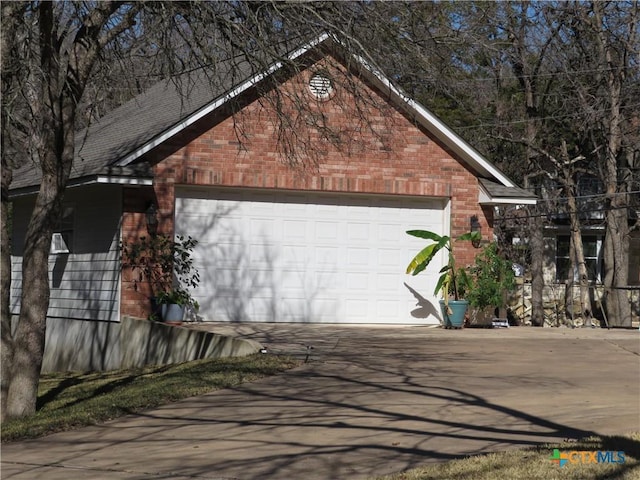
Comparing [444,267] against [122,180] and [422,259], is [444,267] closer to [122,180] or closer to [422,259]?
[422,259]

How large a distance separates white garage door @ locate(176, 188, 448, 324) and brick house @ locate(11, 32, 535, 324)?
20 mm

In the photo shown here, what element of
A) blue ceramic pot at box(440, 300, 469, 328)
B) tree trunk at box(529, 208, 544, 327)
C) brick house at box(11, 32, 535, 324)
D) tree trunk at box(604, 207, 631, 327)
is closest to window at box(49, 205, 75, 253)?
brick house at box(11, 32, 535, 324)

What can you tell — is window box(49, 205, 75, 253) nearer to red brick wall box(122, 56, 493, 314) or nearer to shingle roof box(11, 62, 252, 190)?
shingle roof box(11, 62, 252, 190)

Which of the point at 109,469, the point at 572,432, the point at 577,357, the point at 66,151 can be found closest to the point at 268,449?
the point at 109,469

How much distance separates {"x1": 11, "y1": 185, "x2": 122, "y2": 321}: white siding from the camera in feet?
57.4

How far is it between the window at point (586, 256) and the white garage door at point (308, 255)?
55.7 feet

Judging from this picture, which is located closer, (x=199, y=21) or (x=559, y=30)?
(x=199, y=21)

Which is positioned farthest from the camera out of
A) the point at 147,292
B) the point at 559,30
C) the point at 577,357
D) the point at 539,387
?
the point at 559,30

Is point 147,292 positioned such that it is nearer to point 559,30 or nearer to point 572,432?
point 572,432

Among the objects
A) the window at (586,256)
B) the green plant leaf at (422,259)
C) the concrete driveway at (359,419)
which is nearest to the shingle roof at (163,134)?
the green plant leaf at (422,259)

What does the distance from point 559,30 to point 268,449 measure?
22.4 metres

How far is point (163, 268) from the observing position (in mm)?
17000

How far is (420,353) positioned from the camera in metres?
13.8

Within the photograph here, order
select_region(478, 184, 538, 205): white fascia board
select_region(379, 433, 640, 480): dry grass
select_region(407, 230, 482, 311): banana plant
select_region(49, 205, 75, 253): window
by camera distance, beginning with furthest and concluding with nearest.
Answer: select_region(49, 205, 75, 253): window → select_region(478, 184, 538, 205): white fascia board → select_region(407, 230, 482, 311): banana plant → select_region(379, 433, 640, 480): dry grass
